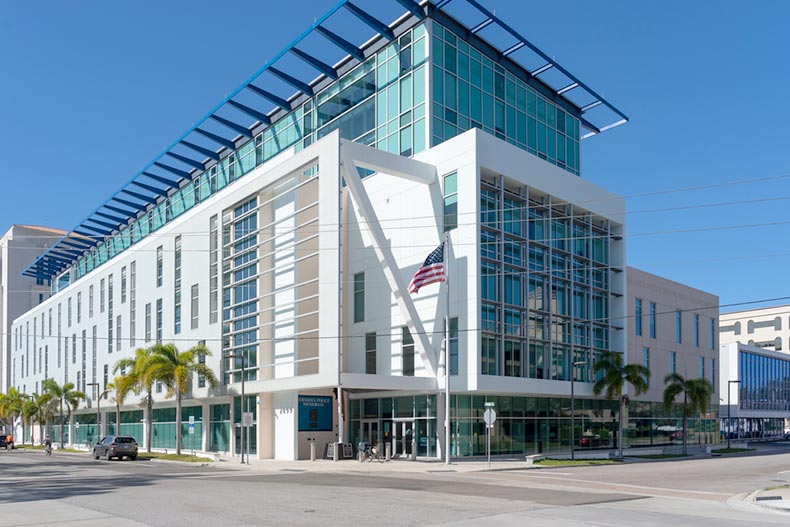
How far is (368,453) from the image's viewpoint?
44031 mm

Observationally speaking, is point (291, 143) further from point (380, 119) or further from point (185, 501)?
point (185, 501)

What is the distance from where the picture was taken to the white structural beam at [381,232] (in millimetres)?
43531

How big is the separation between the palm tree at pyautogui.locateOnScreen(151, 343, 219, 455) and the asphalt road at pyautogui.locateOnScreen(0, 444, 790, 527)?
2058 centimetres

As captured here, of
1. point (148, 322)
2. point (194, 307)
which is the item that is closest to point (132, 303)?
point (148, 322)

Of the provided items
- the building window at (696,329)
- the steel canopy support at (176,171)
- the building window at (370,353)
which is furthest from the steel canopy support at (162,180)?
the building window at (696,329)

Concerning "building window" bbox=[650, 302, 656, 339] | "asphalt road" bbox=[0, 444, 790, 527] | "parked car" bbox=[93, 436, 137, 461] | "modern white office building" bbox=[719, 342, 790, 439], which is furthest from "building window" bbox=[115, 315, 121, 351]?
"modern white office building" bbox=[719, 342, 790, 439]

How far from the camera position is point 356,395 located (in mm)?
49281

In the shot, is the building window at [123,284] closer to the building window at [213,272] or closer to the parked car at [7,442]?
the building window at [213,272]

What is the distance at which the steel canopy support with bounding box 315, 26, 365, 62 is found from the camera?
156ft

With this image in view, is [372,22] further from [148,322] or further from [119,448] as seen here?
[148,322]

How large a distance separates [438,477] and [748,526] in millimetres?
16837

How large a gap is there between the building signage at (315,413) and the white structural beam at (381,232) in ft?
25.2

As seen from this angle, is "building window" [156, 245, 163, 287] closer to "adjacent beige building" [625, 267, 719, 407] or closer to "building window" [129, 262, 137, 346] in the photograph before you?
"building window" [129, 262, 137, 346]

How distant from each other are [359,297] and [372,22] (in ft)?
55.6
